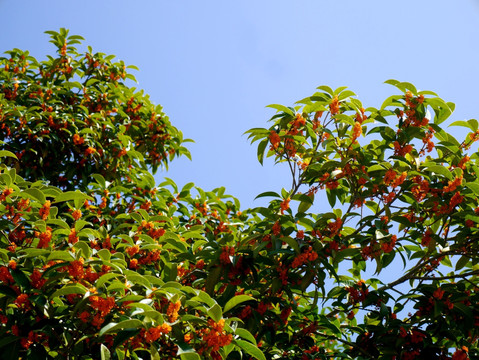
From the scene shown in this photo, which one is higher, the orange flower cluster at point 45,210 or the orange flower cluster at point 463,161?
the orange flower cluster at point 463,161

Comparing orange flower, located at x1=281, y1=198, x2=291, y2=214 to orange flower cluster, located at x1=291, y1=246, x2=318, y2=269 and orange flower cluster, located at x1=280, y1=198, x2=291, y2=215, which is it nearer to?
orange flower cluster, located at x1=280, y1=198, x2=291, y2=215

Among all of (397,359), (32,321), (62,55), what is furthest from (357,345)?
(62,55)

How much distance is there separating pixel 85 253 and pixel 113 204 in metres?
2.23

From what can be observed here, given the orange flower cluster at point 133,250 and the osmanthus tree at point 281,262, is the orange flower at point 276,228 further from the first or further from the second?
the orange flower cluster at point 133,250

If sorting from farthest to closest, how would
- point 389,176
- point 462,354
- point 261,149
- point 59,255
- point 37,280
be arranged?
point 261,149 < point 389,176 < point 462,354 < point 37,280 < point 59,255

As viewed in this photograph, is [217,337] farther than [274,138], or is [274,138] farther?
[274,138]

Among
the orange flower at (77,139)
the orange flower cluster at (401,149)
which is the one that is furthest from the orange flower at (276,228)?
the orange flower at (77,139)

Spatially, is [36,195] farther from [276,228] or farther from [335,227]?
[335,227]

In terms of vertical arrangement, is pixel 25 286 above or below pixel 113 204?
below

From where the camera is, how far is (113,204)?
15.3 ft

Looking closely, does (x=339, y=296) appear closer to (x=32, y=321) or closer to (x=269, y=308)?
(x=269, y=308)

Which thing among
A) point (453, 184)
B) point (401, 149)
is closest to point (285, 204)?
point (401, 149)

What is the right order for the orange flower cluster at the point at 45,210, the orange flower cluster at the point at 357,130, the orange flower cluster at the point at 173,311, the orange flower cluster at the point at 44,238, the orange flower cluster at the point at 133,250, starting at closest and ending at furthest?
the orange flower cluster at the point at 173,311
the orange flower cluster at the point at 44,238
the orange flower cluster at the point at 45,210
the orange flower cluster at the point at 133,250
the orange flower cluster at the point at 357,130

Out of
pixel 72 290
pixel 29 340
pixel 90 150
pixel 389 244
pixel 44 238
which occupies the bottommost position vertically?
pixel 29 340
